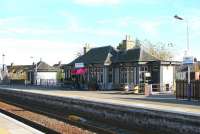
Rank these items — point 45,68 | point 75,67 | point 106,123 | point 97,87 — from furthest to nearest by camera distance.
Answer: point 45,68 < point 75,67 < point 97,87 < point 106,123

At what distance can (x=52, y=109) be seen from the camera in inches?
1478

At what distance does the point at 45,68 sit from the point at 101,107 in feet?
242

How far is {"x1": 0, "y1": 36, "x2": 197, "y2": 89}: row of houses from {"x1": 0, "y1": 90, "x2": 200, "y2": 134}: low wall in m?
17.4

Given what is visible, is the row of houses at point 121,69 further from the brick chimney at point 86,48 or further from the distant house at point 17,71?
the distant house at point 17,71

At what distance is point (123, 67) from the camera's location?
5647 cm

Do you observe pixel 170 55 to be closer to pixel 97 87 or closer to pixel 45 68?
pixel 45 68

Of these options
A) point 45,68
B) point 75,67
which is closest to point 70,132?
point 75,67

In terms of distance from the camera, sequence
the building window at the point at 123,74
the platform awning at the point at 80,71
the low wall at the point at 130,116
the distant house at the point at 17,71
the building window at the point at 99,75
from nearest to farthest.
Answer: the low wall at the point at 130,116 < the building window at the point at 123,74 < the building window at the point at 99,75 < the platform awning at the point at 80,71 < the distant house at the point at 17,71

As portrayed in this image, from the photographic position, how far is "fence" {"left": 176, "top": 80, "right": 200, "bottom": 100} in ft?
112

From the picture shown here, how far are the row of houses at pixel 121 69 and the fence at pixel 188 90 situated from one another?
1476 centimetres

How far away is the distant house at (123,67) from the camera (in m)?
53.0

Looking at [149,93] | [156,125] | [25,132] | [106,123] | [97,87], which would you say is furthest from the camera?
[97,87]

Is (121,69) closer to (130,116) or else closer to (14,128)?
(130,116)

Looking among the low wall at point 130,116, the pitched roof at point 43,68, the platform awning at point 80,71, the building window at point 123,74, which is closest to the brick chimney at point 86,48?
the platform awning at point 80,71
